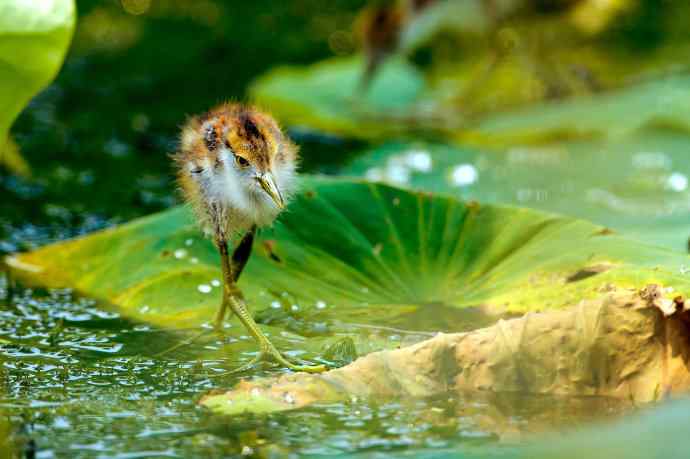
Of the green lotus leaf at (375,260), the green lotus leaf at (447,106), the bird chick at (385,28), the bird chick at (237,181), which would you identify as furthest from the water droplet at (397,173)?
the bird chick at (237,181)

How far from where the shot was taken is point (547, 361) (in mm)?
2465

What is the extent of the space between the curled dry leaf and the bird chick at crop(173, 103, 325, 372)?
19 centimetres

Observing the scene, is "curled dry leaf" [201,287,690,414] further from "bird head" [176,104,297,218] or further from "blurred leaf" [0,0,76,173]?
"blurred leaf" [0,0,76,173]

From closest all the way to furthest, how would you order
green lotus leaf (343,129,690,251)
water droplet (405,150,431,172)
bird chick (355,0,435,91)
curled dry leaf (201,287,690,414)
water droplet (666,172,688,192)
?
curled dry leaf (201,287,690,414) < green lotus leaf (343,129,690,251) < water droplet (666,172,688,192) < water droplet (405,150,431,172) < bird chick (355,0,435,91)

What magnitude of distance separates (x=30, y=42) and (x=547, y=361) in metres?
1.40

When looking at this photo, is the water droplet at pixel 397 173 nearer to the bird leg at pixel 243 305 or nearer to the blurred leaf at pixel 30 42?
the bird leg at pixel 243 305

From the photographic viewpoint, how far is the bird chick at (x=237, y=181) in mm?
2678

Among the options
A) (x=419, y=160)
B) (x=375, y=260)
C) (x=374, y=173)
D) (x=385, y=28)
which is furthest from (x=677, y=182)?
(x=385, y=28)

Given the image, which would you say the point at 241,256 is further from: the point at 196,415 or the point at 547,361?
the point at 547,361

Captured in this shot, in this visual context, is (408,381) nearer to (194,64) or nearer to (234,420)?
(234,420)

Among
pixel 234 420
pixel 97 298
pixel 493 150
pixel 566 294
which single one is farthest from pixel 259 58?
pixel 234 420

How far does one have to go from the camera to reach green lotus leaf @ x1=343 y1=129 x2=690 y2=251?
409 cm

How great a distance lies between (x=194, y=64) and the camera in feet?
23.6

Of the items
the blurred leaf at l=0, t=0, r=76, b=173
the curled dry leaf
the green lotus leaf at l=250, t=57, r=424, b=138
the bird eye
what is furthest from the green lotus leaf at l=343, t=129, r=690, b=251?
the blurred leaf at l=0, t=0, r=76, b=173
